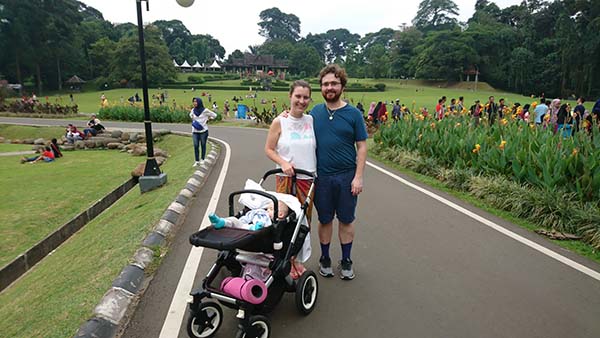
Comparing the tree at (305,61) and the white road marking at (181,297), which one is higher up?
the tree at (305,61)

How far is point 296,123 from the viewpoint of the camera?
11.5 ft

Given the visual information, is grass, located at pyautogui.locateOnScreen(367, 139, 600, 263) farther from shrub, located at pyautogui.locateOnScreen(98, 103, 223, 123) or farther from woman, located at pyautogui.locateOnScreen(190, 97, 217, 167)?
shrub, located at pyautogui.locateOnScreen(98, 103, 223, 123)

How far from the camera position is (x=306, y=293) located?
332 cm

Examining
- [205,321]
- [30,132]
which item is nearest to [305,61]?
[30,132]

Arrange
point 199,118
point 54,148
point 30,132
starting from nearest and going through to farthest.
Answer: point 199,118, point 54,148, point 30,132

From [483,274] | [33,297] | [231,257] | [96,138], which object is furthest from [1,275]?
[96,138]

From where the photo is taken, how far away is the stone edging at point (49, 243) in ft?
19.7

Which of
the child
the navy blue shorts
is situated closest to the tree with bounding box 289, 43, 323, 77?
the navy blue shorts

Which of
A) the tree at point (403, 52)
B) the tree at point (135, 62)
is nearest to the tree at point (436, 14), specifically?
the tree at point (403, 52)

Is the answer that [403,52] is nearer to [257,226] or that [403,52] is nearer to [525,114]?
[525,114]

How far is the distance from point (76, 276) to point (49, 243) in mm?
3401

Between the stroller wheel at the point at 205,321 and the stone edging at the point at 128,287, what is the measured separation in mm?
678

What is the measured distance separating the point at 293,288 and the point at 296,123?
4.81 feet

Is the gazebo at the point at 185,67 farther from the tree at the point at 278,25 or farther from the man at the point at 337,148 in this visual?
the man at the point at 337,148
